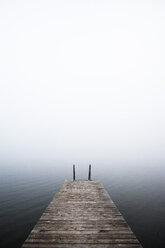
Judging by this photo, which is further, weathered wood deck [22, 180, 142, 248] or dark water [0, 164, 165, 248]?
dark water [0, 164, 165, 248]

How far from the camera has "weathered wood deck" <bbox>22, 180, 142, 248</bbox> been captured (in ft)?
17.6

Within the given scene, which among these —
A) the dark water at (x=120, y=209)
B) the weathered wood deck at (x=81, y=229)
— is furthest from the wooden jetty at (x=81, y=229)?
the dark water at (x=120, y=209)

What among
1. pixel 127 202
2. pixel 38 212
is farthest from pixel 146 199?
pixel 38 212

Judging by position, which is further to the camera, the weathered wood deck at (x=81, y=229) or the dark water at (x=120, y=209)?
the dark water at (x=120, y=209)

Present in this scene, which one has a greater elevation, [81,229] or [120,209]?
[81,229]

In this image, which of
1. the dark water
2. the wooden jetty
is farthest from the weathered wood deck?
the dark water

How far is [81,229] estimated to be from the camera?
6395 millimetres

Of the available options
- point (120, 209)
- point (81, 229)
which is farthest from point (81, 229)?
point (120, 209)

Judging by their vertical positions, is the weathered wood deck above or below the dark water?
above

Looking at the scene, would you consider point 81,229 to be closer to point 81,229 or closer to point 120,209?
point 81,229

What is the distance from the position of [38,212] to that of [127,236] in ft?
37.9

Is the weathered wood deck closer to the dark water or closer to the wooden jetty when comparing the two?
the wooden jetty

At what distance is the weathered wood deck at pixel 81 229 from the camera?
538 cm

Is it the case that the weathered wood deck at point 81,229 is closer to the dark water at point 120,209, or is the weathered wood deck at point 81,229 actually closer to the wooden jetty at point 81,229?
the wooden jetty at point 81,229
